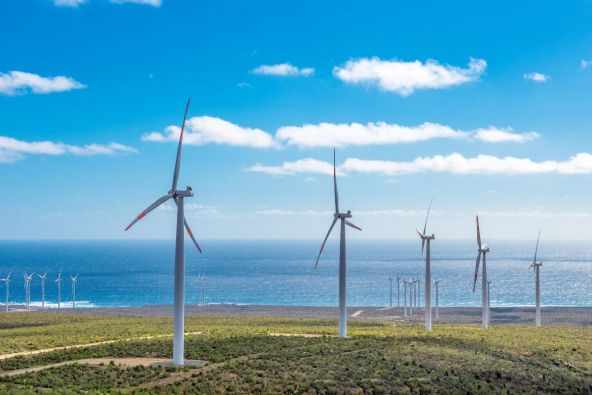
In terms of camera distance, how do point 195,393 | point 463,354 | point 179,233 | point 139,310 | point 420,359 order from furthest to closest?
point 139,310 → point 463,354 → point 420,359 → point 179,233 → point 195,393

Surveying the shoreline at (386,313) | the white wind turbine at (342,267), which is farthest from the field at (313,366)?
the shoreline at (386,313)

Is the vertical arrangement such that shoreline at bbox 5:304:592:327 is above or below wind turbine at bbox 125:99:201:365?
below

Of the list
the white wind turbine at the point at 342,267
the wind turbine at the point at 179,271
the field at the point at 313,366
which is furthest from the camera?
the white wind turbine at the point at 342,267

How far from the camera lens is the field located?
3734 centimetres

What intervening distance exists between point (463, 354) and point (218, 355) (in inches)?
709

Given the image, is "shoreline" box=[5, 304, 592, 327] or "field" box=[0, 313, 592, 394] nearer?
"field" box=[0, 313, 592, 394]

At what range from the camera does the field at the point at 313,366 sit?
37.3 meters

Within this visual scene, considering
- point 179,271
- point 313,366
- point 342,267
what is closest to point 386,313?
point 342,267

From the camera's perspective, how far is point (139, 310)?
167 metres

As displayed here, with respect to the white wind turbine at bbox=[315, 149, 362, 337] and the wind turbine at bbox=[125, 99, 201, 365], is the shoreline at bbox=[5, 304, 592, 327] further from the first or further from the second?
the wind turbine at bbox=[125, 99, 201, 365]

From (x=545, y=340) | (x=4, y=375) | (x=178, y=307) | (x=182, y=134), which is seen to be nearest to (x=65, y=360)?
(x=4, y=375)

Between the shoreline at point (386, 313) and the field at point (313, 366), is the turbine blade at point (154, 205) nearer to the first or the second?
the field at point (313, 366)

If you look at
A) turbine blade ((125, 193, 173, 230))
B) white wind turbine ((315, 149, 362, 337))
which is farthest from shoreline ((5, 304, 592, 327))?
turbine blade ((125, 193, 173, 230))

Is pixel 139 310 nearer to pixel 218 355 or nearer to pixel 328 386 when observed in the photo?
pixel 218 355
